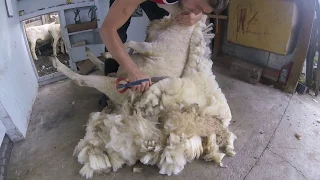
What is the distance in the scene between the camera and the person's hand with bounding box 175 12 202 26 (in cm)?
161

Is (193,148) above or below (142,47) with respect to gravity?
below

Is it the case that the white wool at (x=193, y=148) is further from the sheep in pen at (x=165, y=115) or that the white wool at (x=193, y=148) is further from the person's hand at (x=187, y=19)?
the person's hand at (x=187, y=19)

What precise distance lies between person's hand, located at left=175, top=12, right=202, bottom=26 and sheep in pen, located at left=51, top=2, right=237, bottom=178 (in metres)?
0.04

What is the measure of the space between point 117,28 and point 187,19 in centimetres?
50

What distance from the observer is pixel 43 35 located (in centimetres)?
302

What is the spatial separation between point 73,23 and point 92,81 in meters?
1.19

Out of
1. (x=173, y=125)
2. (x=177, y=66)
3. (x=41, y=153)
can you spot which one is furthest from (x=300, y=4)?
(x=41, y=153)

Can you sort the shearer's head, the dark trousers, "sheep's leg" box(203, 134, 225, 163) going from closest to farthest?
the shearer's head → "sheep's leg" box(203, 134, 225, 163) → the dark trousers

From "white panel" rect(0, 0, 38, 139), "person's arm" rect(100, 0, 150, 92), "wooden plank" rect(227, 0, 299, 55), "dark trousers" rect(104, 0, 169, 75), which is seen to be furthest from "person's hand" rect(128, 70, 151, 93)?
"wooden plank" rect(227, 0, 299, 55)

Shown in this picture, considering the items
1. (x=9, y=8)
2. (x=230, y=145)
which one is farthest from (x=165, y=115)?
(x=9, y=8)

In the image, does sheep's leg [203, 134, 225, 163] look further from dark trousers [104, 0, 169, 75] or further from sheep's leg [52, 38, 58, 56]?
sheep's leg [52, 38, 58, 56]

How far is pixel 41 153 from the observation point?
158cm

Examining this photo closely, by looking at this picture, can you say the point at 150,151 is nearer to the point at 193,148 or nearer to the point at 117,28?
the point at 193,148

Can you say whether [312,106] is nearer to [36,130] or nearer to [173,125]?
[173,125]
